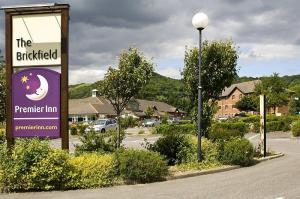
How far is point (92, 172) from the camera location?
39.1 ft

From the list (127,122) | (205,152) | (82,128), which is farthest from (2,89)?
(127,122)

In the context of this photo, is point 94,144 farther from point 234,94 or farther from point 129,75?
point 234,94

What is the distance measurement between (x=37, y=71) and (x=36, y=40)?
0.88 m

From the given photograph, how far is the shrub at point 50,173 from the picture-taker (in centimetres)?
1127

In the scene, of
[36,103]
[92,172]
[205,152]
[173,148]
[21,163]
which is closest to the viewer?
[21,163]

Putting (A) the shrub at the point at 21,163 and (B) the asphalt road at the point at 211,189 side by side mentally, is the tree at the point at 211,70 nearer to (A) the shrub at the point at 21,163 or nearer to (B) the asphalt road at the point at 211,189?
(B) the asphalt road at the point at 211,189

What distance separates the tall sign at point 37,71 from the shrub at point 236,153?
17.8 feet

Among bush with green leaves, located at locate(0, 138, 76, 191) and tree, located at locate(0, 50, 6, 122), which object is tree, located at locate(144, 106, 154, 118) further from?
bush with green leaves, located at locate(0, 138, 76, 191)

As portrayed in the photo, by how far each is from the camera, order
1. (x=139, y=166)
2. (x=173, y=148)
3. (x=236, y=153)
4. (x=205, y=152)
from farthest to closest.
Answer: (x=205, y=152) < (x=236, y=153) < (x=173, y=148) < (x=139, y=166)

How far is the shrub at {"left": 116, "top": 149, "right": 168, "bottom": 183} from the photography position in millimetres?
12289

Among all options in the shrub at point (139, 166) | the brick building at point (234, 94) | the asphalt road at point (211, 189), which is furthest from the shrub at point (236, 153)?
the brick building at point (234, 94)

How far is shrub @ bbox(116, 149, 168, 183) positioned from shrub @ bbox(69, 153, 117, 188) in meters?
0.28

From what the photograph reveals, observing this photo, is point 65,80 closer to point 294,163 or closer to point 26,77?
point 26,77

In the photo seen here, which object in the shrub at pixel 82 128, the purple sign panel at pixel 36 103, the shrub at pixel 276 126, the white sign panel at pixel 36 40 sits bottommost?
the shrub at pixel 276 126
